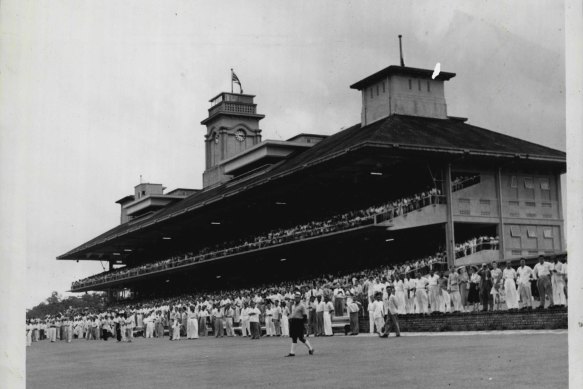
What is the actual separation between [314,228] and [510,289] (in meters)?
19.5

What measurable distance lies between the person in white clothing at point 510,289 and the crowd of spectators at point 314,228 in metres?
12.7

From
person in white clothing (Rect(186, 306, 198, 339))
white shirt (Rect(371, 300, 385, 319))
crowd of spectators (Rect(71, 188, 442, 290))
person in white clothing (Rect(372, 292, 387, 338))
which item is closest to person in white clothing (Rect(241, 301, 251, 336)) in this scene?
person in white clothing (Rect(186, 306, 198, 339))

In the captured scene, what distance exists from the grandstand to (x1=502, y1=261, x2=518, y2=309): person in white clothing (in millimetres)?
11113

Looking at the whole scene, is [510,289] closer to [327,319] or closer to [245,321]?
[327,319]

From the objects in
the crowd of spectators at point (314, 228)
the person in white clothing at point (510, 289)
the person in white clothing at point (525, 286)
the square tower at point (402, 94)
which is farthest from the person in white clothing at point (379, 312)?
the square tower at point (402, 94)

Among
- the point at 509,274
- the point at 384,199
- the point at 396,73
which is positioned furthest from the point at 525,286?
the point at 396,73

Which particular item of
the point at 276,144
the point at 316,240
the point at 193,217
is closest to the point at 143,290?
the point at 193,217

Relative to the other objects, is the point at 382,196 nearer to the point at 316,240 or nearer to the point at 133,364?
the point at 316,240

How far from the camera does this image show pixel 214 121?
73.6 meters

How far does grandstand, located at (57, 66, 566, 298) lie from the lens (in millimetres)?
36000

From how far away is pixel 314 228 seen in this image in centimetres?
4181

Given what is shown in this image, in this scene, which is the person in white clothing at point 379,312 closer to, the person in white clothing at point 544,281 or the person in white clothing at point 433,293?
the person in white clothing at point 433,293

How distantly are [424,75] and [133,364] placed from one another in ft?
96.3

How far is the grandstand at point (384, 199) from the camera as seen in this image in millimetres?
36000
